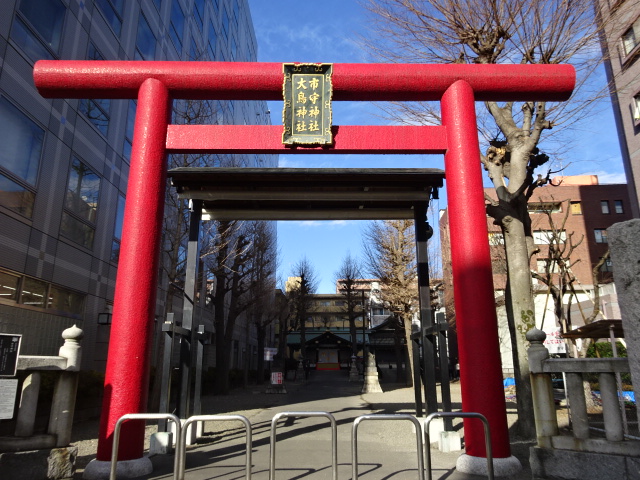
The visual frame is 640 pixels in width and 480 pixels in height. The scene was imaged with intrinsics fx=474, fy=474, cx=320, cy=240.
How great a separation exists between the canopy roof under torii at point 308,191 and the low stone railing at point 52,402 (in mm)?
3749

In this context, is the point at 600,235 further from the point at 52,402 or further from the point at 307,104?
the point at 52,402

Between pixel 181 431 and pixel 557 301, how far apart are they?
1521cm

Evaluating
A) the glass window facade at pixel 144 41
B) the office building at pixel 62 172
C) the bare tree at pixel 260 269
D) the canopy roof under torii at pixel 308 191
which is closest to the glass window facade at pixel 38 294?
the office building at pixel 62 172

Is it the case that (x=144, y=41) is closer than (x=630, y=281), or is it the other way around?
(x=630, y=281)

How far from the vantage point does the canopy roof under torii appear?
336 inches

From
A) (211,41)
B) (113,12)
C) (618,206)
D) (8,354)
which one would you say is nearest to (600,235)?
(618,206)

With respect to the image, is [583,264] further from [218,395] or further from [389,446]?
[389,446]

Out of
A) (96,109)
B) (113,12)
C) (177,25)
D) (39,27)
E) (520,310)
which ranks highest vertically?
(177,25)

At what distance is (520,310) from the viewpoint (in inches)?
373

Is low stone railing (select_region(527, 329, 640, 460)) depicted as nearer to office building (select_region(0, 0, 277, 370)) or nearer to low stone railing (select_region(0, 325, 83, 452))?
low stone railing (select_region(0, 325, 83, 452))

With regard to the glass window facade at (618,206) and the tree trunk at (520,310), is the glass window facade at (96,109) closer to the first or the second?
the tree trunk at (520,310)

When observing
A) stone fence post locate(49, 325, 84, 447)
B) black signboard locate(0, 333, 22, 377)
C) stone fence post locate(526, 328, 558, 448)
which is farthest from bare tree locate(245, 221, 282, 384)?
stone fence post locate(526, 328, 558, 448)

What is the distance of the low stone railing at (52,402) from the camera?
19.2 ft

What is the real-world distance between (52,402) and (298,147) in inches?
199
